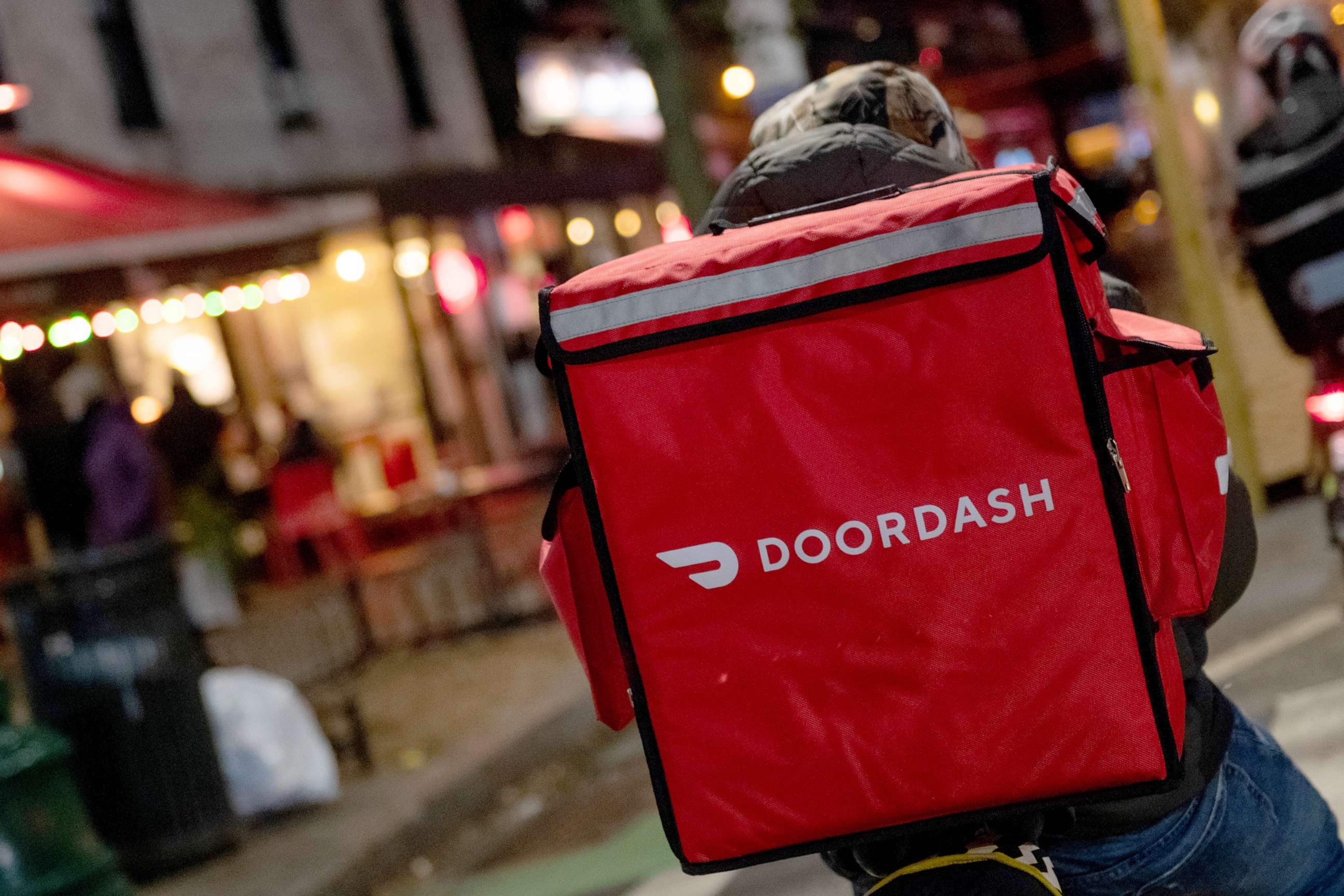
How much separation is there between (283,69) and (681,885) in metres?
15.9

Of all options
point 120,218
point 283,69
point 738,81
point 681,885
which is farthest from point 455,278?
point 681,885

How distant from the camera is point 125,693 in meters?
6.66

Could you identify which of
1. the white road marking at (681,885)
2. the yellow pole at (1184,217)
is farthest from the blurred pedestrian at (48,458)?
the yellow pole at (1184,217)

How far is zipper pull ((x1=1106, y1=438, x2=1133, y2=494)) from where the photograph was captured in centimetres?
166

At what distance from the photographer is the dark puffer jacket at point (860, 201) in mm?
1830

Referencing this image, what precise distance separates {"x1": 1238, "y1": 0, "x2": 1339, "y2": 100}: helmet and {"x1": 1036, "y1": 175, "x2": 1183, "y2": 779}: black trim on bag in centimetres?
377

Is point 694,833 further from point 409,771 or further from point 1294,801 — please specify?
point 409,771

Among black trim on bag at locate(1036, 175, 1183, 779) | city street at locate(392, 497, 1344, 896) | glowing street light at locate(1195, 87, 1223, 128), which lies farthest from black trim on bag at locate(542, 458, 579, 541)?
glowing street light at locate(1195, 87, 1223, 128)

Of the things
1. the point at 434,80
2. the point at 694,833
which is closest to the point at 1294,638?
the point at 694,833

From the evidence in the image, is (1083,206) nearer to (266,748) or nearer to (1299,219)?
(1299,219)

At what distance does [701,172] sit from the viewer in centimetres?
862

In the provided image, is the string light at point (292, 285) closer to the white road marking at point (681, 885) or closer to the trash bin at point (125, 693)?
the trash bin at point (125, 693)

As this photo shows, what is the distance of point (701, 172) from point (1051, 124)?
145 feet

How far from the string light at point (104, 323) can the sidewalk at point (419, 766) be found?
13.6ft
